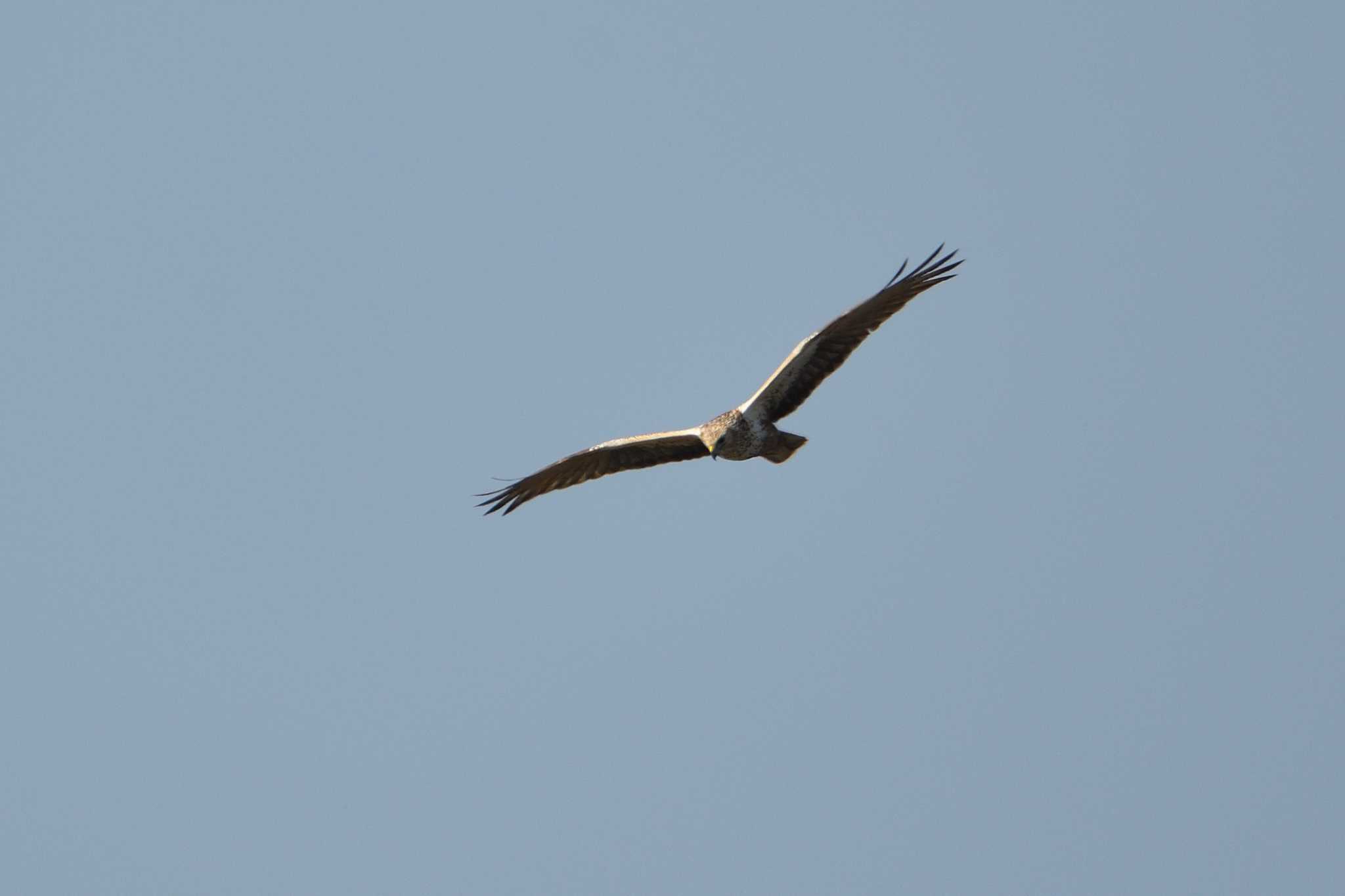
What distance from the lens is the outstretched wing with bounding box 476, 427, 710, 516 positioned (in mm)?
20188

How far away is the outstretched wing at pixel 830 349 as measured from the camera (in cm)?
1892

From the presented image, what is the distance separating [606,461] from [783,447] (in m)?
2.47

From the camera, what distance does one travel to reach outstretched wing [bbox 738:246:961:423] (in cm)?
1892

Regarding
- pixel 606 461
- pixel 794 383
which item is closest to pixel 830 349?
pixel 794 383

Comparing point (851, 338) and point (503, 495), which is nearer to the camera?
point (851, 338)

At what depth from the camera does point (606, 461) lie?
20812 mm

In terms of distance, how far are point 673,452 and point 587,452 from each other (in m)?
1.06

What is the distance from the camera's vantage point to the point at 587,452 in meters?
20.5

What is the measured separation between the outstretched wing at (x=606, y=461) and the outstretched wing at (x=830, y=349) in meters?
1.00

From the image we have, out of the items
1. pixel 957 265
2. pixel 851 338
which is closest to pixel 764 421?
Answer: pixel 851 338

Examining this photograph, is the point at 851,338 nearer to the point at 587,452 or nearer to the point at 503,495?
the point at 587,452

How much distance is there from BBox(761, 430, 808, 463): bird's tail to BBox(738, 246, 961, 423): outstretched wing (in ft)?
0.87

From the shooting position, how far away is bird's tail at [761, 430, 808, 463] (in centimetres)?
1956

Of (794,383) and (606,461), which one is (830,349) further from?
(606,461)
